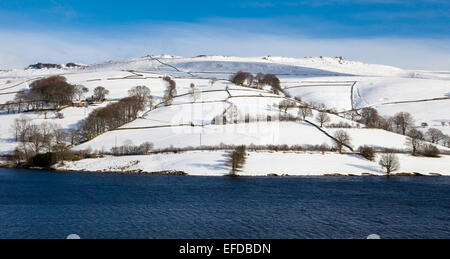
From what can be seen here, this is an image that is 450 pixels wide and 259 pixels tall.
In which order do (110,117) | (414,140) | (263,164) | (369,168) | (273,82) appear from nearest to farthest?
(263,164) → (369,168) → (414,140) → (110,117) → (273,82)

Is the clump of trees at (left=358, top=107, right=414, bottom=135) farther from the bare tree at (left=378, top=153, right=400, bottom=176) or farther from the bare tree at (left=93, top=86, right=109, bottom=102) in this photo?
the bare tree at (left=93, top=86, right=109, bottom=102)

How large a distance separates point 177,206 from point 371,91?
146m

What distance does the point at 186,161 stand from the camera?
260 ft

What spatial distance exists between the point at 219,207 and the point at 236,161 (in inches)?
1174

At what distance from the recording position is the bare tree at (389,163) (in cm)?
7900

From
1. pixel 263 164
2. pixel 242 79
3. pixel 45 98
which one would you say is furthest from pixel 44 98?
pixel 263 164

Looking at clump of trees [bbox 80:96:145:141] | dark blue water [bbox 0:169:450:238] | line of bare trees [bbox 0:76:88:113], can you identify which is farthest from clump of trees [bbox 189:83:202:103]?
dark blue water [bbox 0:169:450:238]

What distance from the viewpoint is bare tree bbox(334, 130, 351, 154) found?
292 feet

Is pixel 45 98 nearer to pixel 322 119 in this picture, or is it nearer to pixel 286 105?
pixel 286 105

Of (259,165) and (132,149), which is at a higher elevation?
(132,149)

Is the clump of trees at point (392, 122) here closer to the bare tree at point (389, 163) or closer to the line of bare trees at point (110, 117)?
the bare tree at point (389, 163)

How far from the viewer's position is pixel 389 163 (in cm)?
7925

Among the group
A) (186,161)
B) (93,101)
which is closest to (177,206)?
(186,161)

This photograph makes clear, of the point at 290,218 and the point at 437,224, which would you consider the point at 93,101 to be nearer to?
the point at 290,218
